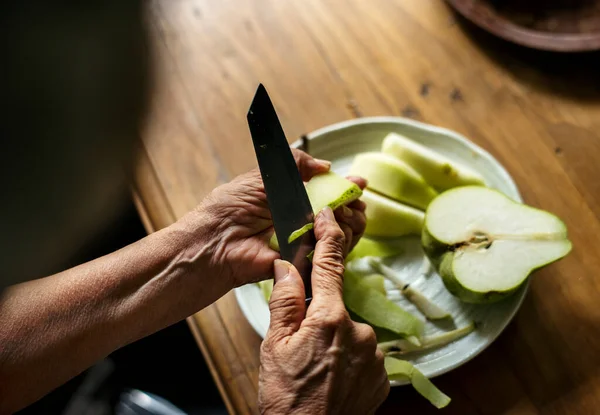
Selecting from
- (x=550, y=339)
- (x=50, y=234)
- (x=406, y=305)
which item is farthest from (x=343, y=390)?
(x=50, y=234)

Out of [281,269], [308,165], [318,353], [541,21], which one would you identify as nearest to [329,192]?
[308,165]

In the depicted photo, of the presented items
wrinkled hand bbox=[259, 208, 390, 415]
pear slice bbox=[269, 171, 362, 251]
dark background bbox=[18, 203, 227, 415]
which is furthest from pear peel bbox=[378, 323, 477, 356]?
dark background bbox=[18, 203, 227, 415]

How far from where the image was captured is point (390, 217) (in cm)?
95

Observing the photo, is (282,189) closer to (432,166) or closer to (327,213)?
(327,213)

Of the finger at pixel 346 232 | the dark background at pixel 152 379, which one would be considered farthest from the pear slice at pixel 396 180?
the dark background at pixel 152 379

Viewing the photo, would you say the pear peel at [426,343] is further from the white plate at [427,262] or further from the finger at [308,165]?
the finger at [308,165]

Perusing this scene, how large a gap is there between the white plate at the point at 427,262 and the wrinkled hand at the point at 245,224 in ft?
0.30

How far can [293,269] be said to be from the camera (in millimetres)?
746

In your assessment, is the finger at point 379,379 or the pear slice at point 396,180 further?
the pear slice at point 396,180

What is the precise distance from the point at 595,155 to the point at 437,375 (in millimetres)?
492

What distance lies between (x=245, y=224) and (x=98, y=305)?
24 centimetres

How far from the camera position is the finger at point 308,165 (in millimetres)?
894

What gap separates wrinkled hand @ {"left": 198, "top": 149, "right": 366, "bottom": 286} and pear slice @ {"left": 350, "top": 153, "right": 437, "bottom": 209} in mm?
88

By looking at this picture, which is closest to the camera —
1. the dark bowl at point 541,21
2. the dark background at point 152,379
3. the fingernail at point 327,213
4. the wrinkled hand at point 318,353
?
the wrinkled hand at point 318,353
